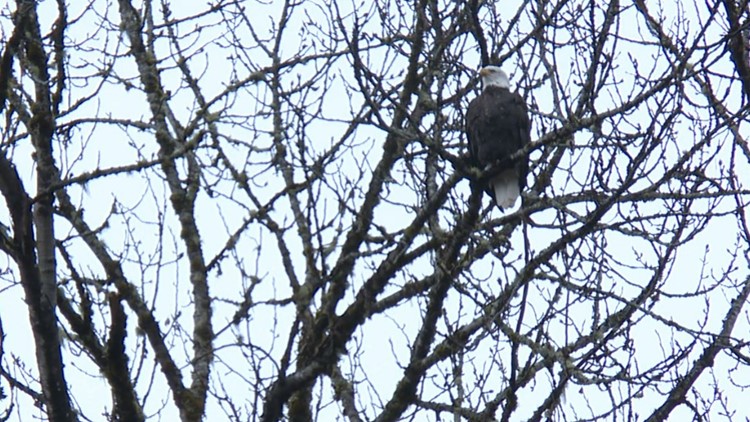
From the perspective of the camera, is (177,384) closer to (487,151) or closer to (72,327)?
(72,327)

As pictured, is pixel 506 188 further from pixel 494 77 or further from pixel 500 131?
pixel 494 77

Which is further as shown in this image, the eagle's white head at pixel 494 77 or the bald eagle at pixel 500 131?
the bald eagle at pixel 500 131

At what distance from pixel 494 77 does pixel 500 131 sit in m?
0.40

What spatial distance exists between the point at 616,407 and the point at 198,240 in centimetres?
279

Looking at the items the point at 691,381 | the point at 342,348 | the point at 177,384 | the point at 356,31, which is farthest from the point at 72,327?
the point at 691,381

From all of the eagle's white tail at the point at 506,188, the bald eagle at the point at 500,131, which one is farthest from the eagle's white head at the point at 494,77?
the eagle's white tail at the point at 506,188

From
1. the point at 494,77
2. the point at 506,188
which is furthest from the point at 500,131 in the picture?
the point at 494,77

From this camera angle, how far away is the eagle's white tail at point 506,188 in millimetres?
6398

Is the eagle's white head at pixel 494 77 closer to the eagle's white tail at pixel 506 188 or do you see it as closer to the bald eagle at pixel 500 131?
the bald eagle at pixel 500 131

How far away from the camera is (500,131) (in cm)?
644

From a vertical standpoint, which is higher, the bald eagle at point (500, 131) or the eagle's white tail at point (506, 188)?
the bald eagle at point (500, 131)

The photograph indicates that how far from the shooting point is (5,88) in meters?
4.91

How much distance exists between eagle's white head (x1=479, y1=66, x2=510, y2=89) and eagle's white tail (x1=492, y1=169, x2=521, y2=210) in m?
0.46

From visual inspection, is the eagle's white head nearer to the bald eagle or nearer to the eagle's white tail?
the bald eagle
